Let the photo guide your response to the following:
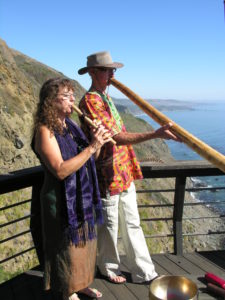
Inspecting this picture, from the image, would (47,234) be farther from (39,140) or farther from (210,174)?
(210,174)

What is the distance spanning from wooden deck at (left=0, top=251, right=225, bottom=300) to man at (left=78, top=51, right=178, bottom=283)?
9 cm

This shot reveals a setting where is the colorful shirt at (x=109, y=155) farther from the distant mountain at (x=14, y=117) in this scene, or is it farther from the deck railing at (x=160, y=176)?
the distant mountain at (x=14, y=117)

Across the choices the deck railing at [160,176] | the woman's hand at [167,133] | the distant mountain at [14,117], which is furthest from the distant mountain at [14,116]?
the woman's hand at [167,133]

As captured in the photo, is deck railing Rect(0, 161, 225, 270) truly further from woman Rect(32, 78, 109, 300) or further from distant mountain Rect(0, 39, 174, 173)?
distant mountain Rect(0, 39, 174, 173)

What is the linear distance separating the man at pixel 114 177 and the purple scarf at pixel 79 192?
0.18 m

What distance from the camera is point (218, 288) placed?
7.35 ft

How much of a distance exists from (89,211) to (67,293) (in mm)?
574

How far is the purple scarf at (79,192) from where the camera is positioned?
6.90ft

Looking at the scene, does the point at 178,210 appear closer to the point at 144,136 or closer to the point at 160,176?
the point at 160,176

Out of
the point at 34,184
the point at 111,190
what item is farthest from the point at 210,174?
the point at 34,184

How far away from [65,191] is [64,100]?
549 mm

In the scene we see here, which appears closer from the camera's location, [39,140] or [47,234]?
[39,140]

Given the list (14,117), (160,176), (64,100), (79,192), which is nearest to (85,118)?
(64,100)

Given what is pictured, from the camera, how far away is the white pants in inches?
100
